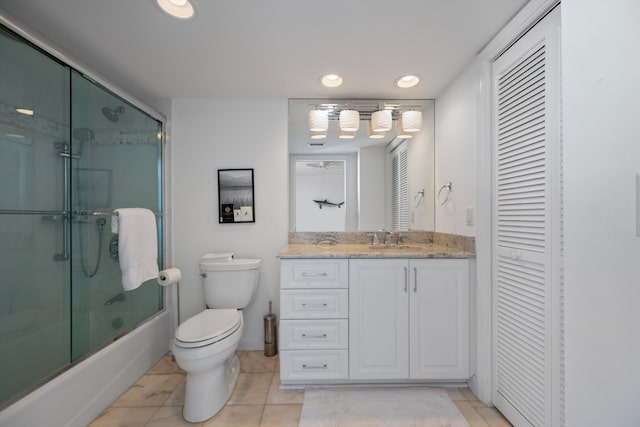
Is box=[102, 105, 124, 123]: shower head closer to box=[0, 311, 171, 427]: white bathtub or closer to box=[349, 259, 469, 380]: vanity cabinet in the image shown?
box=[0, 311, 171, 427]: white bathtub

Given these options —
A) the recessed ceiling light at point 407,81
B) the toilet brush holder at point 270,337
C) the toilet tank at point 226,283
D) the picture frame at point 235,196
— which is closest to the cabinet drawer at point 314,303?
the toilet tank at point 226,283

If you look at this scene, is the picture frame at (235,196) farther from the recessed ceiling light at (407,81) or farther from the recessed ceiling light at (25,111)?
the recessed ceiling light at (407,81)

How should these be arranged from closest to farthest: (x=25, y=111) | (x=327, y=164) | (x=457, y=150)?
(x=25, y=111), (x=457, y=150), (x=327, y=164)

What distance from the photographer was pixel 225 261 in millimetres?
2117

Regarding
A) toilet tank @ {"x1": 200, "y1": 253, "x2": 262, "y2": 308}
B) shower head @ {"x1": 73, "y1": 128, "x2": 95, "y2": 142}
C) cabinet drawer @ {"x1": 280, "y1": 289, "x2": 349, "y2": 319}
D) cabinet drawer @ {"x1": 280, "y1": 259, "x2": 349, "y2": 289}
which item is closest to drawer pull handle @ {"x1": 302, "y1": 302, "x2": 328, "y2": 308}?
cabinet drawer @ {"x1": 280, "y1": 289, "x2": 349, "y2": 319}

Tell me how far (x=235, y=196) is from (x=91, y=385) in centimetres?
146

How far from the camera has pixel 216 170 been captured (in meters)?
2.32

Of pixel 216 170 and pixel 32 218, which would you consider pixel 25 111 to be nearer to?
pixel 32 218

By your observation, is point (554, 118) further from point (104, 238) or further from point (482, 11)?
point (104, 238)

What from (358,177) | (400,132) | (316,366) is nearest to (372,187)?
(358,177)

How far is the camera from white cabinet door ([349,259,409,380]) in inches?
68.9

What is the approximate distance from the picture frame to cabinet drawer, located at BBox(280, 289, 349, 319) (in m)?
0.85

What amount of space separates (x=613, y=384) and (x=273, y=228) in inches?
80.9

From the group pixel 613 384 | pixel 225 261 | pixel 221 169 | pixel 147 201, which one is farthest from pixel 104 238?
pixel 613 384
